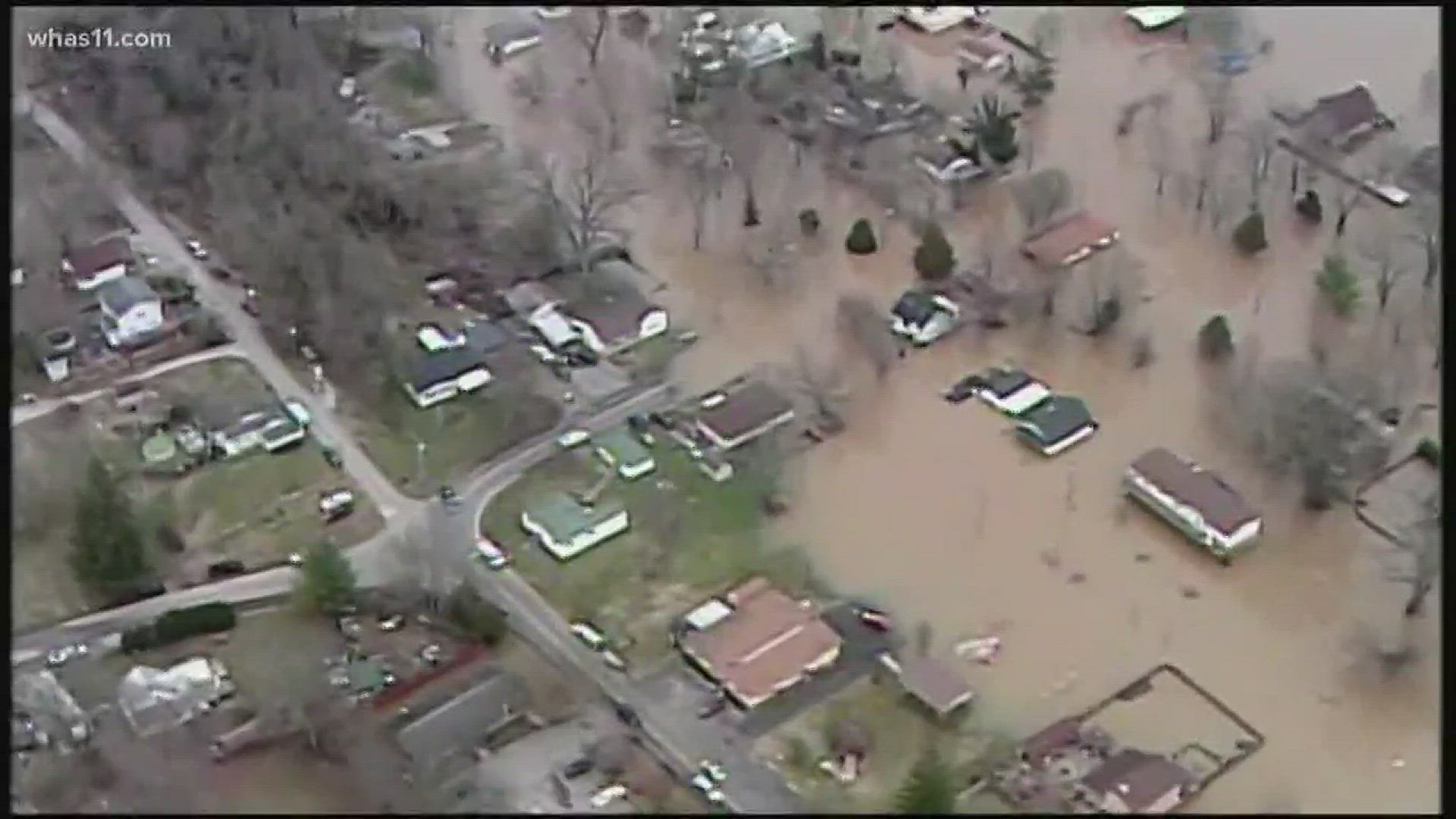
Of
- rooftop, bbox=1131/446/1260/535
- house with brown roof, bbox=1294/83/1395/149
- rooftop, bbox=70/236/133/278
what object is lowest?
rooftop, bbox=1131/446/1260/535

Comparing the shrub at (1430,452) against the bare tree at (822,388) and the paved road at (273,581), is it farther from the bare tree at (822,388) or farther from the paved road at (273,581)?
the paved road at (273,581)

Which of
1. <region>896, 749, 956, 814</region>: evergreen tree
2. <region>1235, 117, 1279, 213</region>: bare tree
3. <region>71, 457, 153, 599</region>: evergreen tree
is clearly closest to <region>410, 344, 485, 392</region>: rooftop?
<region>71, 457, 153, 599</region>: evergreen tree

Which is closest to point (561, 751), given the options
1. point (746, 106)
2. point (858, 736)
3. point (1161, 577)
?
point (858, 736)

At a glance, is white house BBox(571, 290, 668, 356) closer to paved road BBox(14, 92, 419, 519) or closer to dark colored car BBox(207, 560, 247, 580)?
paved road BBox(14, 92, 419, 519)

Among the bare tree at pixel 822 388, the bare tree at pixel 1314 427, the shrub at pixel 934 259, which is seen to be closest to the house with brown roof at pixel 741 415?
the bare tree at pixel 822 388

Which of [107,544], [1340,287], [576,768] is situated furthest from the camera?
[1340,287]

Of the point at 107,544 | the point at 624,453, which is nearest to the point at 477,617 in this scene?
the point at 624,453

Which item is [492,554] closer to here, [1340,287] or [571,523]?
[571,523]
